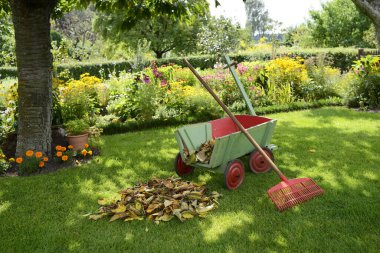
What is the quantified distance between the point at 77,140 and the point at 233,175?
2.84 m

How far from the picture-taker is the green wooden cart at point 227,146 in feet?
13.2

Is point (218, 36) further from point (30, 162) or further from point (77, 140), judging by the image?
point (30, 162)

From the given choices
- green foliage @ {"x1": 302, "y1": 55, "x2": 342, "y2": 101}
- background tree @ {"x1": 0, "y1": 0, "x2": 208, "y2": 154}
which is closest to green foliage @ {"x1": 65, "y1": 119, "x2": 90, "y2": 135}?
background tree @ {"x1": 0, "y1": 0, "x2": 208, "y2": 154}

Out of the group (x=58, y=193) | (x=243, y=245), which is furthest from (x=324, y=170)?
(x=58, y=193)

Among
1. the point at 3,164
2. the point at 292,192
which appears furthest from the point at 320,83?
the point at 3,164

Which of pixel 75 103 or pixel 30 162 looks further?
pixel 75 103

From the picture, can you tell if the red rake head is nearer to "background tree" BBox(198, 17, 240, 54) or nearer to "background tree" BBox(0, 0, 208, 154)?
"background tree" BBox(0, 0, 208, 154)

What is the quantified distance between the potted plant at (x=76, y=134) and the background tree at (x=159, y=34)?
69.9ft

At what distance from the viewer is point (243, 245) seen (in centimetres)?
301

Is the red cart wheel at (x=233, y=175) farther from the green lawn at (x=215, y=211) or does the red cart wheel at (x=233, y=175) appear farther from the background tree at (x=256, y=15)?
the background tree at (x=256, y=15)

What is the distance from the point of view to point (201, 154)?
432 centimetres

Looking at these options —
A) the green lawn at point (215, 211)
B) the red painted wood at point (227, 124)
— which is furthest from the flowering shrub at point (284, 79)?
the red painted wood at point (227, 124)

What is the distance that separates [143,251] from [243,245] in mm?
895

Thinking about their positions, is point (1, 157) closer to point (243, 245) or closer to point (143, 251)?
point (143, 251)
